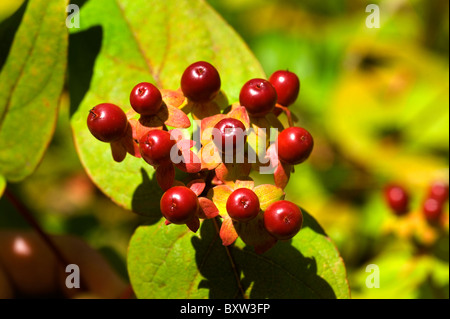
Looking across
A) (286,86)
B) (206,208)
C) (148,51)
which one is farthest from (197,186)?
(148,51)

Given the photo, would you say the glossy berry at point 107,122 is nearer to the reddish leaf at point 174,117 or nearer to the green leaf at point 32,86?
the reddish leaf at point 174,117

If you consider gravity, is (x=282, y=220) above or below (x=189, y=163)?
below

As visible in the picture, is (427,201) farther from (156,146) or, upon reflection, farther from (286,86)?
(156,146)

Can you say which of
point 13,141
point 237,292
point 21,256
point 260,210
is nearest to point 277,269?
point 237,292

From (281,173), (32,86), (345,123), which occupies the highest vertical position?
(345,123)

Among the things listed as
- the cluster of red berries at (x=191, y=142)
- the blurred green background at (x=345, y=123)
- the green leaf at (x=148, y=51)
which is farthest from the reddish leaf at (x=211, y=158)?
the blurred green background at (x=345, y=123)

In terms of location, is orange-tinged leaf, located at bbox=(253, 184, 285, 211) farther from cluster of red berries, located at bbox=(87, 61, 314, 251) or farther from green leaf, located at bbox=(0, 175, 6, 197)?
green leaf, located at bbox=(0, 175, 6, 197)

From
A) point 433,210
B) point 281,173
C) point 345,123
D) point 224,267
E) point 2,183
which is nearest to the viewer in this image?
point 281,173

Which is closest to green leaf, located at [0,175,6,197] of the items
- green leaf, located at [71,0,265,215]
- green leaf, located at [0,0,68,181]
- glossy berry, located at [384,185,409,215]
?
green leaf, located at [0,0,68,181]

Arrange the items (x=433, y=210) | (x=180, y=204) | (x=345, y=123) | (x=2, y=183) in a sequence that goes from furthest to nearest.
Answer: (x=345, y=123) → (x=433, y=210) → (x=2, y=183) → (x=180, y=204)
